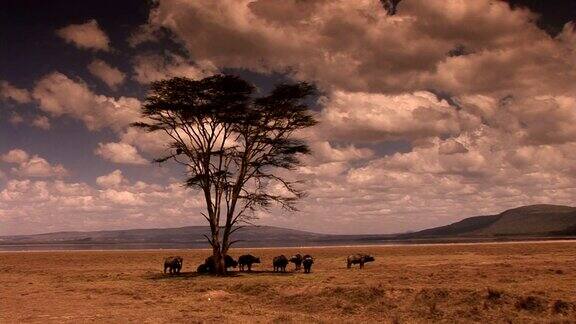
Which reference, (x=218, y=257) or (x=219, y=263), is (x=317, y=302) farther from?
(x=218, y=257)

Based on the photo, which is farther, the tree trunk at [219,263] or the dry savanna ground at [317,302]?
the tree trunk at [219,263]

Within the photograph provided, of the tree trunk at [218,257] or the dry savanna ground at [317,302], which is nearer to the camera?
the dry savanna ground at [317,302]

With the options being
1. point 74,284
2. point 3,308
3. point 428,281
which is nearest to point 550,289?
point 428,281

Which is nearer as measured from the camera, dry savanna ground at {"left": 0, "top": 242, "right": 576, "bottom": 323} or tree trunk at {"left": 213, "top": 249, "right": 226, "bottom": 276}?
dry savanna ground at {"left": 0, "top": 242, "right": 576, "bottom": 323}

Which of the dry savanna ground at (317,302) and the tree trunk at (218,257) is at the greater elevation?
the tree trunk at (218,257)

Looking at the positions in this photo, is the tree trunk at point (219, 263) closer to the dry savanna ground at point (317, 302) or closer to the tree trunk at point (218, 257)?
the tree trunk at point (218, 257)

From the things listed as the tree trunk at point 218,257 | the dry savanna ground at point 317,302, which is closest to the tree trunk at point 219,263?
the tree trunk at point 218,257

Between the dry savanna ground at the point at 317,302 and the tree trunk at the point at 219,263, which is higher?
the tree trunk at the point at 219,263

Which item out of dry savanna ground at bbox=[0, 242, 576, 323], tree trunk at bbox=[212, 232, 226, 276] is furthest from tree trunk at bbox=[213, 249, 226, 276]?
dry savanna ground at bbox=[0, 242, 576, 323]

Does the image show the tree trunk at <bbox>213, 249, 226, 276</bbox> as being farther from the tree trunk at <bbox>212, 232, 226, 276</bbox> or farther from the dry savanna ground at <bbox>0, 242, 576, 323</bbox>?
the dry savanna ground at <bbox>0, 242, 576, 323</bbox>

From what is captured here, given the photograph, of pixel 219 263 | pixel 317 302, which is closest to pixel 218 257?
pixel 219 263

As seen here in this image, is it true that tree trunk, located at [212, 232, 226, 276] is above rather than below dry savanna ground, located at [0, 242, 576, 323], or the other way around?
above

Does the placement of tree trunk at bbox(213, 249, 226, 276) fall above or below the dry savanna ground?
above

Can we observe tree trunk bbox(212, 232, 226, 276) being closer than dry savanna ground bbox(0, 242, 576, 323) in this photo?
No
